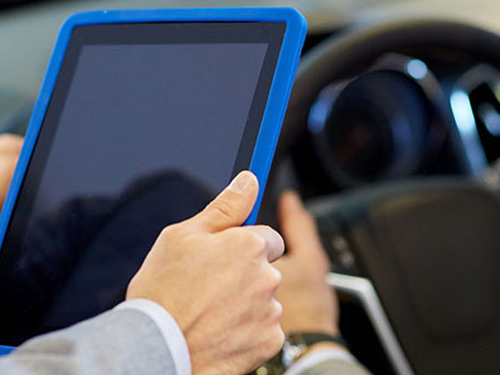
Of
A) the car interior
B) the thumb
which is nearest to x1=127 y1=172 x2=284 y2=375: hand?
the thumb

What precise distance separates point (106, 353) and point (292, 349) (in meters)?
0.32

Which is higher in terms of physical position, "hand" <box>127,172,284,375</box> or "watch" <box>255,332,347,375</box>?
"hand" <box>127,172,284,375</box>

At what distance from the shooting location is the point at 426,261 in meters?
0.82

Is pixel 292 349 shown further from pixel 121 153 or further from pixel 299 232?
pixel 121 153

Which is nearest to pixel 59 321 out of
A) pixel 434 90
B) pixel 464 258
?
pixel 464 258

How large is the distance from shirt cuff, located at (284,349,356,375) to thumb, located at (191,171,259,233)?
0.27 meters

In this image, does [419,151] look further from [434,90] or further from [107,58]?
[107,58]

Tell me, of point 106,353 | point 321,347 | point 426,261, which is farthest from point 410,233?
point 106,353

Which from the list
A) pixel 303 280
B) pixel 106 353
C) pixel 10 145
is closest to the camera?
pixel 106 353

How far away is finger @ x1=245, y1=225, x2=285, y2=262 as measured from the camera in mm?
508

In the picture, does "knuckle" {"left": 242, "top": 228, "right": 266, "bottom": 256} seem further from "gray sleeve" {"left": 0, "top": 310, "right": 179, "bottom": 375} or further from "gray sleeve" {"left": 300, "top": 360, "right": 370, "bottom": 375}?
"gray sleeve" {"left": 300, "top": 360, "right": 370, "bottom": 375}

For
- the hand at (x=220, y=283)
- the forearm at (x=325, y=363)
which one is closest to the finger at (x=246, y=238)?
the hand at (x=220, y=283)

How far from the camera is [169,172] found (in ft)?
1.84

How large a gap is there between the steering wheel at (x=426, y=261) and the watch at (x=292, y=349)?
6 cm
